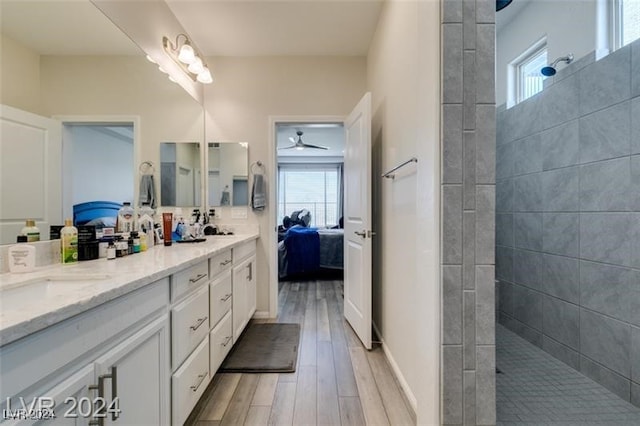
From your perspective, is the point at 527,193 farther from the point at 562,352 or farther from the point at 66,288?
the point at 66,288

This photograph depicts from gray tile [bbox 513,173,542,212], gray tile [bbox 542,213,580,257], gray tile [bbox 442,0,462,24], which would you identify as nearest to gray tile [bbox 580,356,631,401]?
gray tile [bbox 542,213,580,257]

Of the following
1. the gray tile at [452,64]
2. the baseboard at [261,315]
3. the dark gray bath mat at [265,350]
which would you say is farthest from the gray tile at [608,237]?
the baseboard at [261,315]

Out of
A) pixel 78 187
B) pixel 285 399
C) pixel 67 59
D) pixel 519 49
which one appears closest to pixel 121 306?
pixel 78 187

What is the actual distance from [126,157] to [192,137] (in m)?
1.12

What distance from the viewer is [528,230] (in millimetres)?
2398

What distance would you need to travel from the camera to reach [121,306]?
94 centimetres

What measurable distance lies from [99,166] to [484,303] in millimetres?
2022

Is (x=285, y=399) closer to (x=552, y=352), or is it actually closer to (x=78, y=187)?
Answer: (x=78, y=187)

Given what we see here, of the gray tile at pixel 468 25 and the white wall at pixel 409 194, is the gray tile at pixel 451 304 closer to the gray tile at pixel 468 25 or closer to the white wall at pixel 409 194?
the white wall at pixel 409 194

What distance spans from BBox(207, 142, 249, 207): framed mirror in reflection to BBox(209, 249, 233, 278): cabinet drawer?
1080 millimetres

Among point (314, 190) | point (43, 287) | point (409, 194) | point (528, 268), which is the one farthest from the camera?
point (314, 190)

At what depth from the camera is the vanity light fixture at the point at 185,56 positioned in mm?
2391

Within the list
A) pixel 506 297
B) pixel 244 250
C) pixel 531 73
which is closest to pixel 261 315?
pixel 244 250

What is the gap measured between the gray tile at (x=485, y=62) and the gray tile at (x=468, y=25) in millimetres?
18
